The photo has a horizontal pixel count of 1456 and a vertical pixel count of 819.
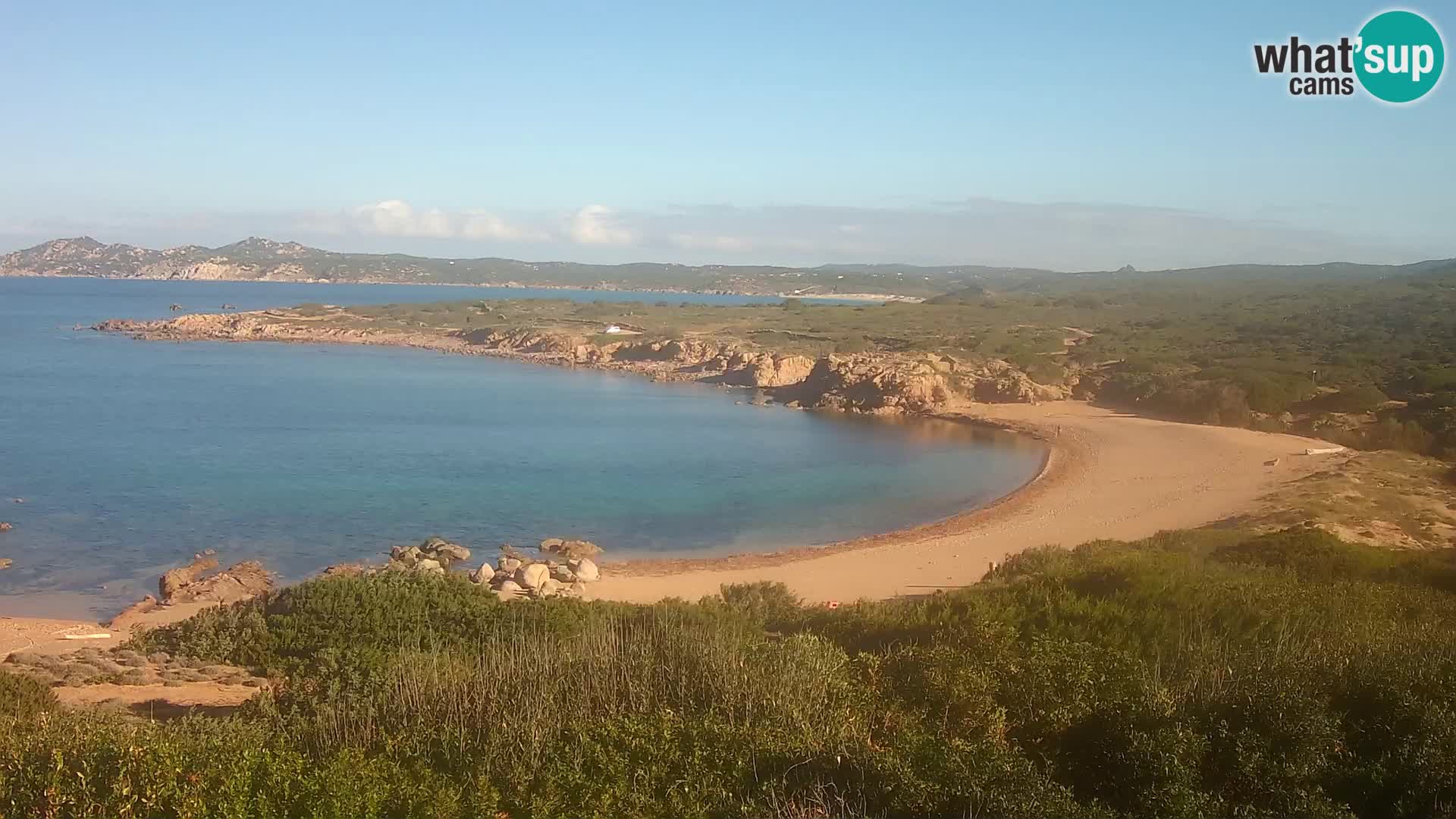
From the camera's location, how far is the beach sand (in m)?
20.1

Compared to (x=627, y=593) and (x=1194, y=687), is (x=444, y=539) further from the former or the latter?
(x=1194, y=687)

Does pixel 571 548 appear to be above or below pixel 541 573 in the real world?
below

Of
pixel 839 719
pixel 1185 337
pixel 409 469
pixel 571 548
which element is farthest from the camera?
pixel 1185 337

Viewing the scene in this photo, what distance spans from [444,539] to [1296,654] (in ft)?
→ 61.5

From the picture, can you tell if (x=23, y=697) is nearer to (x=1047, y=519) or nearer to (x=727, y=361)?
(x=1047, y=519)

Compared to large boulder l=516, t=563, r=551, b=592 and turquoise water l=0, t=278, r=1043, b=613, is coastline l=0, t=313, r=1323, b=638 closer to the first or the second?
large boulder l=516, t=563, r=551, b=592

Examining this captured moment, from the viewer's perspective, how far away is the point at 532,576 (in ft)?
64.2

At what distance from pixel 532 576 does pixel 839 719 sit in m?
12.1

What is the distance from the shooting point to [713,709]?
8.50 m

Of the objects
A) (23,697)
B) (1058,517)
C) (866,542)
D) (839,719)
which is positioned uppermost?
(839,719)

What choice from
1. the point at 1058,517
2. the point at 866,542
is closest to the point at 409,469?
the point at 866,542

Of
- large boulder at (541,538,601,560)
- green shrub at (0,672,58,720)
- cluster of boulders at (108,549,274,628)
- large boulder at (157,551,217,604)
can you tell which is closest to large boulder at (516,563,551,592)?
large boulder at (541,538,601,560)

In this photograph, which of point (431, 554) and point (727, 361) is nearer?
point (431, 554)

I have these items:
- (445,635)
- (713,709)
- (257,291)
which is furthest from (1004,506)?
(257,291)
